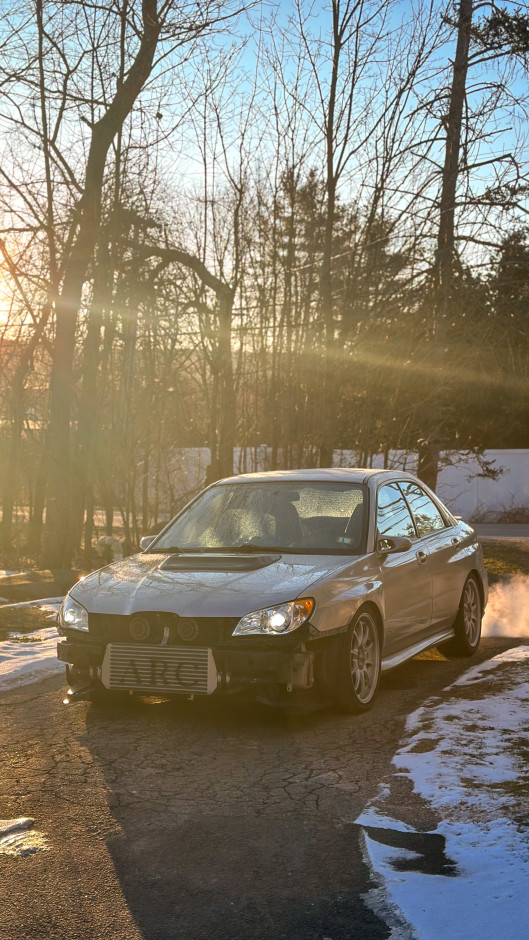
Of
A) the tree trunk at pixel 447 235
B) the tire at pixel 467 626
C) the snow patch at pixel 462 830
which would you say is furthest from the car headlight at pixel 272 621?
the tree trunk at pixel 447 235

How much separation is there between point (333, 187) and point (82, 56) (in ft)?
13.4

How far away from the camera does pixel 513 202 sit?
1697 cm

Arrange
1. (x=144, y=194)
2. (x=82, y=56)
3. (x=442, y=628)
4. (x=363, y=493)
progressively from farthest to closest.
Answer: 1. (x=144, y=194)
2. (x=82, y=56)
3. (x=442, y=628)
4. (x=363, y=493)

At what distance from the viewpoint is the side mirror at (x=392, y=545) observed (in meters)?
7.20

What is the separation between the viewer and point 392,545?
7.25 m

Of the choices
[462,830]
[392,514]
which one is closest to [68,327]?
[392,514]

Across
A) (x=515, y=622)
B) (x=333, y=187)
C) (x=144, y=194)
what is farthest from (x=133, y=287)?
(x=515, y=622)

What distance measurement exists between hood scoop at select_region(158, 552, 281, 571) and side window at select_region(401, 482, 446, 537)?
1848mm

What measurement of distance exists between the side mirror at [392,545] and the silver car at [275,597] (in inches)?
0.4

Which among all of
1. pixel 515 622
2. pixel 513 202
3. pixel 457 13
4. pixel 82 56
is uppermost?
pixel 457 13

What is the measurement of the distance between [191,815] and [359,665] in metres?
2.23

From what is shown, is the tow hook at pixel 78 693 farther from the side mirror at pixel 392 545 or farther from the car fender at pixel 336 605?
the side mirror at pixel 392 545

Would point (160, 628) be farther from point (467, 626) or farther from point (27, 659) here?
point (467, 626)

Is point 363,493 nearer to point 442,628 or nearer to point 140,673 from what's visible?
point 442,628
